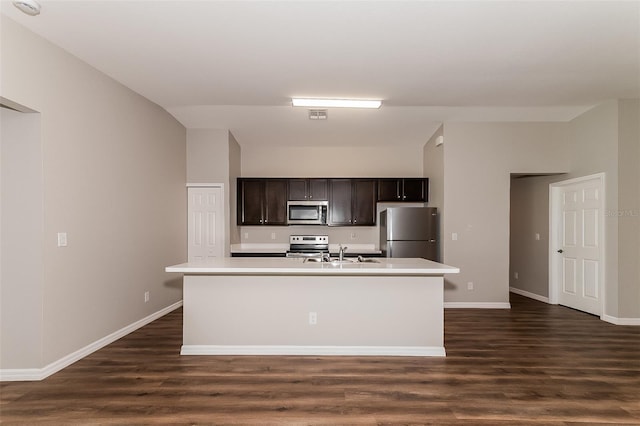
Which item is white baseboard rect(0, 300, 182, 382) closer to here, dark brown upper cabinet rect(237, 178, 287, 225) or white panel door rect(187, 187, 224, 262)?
white panel door rect(187, 187, 224, 262)

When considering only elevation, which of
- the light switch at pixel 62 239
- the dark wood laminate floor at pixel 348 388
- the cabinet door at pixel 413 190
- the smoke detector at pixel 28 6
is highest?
the smoke detector at pixel 28 6

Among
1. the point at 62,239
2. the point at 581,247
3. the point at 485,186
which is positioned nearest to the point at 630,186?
the point at 581,247

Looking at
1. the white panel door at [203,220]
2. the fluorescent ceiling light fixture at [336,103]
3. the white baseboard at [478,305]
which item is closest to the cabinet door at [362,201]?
the white baseboard at [478,305]

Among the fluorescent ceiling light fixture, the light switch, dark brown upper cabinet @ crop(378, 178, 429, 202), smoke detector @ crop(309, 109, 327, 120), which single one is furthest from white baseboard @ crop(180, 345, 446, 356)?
dark brown upper cabinet @ crop(378, 178, 429, 202)

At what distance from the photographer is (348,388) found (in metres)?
2.88

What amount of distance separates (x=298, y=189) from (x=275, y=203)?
46 centimetres

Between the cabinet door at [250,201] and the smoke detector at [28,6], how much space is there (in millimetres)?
4068

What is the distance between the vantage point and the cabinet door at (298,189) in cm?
670

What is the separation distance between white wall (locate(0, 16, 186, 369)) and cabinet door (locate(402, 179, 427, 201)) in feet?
12.5

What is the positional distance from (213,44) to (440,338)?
3.30 meters

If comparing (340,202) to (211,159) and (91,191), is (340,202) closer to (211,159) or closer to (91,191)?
(211,159)

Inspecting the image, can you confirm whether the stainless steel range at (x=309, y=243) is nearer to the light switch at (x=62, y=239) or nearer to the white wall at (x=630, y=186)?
the light switch at (x=62, y=239)

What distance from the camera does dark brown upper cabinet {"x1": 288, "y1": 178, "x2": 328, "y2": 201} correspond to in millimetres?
6703

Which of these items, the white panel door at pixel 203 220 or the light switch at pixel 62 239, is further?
the white panel door at pixel 203 220
